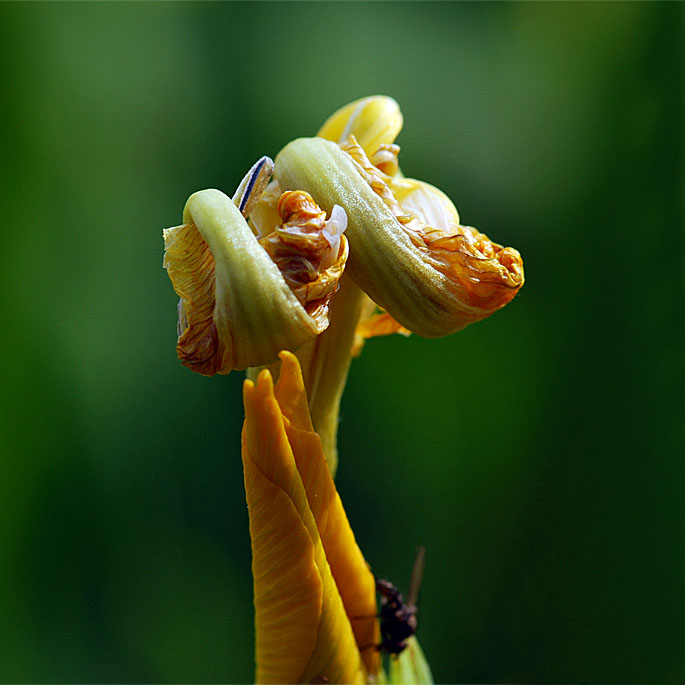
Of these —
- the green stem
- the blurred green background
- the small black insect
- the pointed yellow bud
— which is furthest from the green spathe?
the blurred green background

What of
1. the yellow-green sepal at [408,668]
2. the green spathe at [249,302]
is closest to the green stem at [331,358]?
the green spathe at [249,302]

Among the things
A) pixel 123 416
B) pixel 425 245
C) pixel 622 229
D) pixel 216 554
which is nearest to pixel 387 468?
pixel 216 554

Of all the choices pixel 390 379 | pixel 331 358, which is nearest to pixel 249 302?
pixel 331 358

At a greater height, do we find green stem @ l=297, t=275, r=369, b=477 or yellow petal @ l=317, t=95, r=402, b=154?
yellow petal @ l=317, t=95, r=402, b=154

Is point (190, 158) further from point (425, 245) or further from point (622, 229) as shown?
point (425, 245)

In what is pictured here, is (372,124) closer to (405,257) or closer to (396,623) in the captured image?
(405,257)

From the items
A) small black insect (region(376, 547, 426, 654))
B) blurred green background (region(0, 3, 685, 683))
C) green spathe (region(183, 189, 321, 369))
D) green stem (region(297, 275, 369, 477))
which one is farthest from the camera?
blurred green background (region(0, 3, 685, 683))

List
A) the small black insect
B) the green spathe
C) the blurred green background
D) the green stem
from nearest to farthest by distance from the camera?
the green spathe
the green stem
the small black insect
the blurred green background

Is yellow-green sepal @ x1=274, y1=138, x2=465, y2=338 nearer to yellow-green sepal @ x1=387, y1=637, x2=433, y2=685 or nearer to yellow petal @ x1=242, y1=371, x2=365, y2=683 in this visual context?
yellow petal @ x1=242, y1=371, x2=365, y2=683
